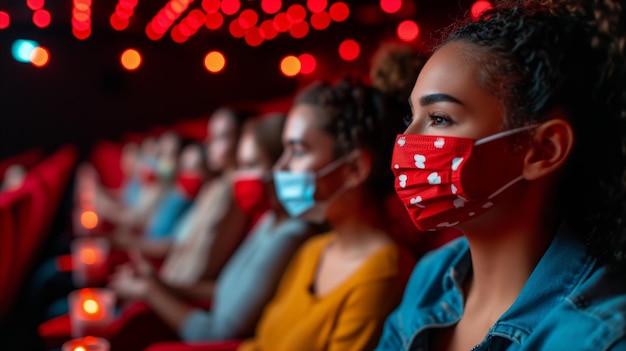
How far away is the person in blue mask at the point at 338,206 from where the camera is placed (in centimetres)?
158

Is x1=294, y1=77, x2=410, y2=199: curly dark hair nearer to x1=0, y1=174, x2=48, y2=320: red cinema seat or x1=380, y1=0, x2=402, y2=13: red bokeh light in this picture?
x1=0, y1=174, x2=48, y2=320: red cinema seat

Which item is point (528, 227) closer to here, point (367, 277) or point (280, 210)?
point (367, 277)

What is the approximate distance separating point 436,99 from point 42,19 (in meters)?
6.28

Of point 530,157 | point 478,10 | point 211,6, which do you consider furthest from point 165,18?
point 530,157

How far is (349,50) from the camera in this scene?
6.71m

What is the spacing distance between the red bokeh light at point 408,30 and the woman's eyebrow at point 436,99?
434cm

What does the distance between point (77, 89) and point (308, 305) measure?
22.4 ft

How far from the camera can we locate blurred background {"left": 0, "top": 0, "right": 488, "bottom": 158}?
21.1ft

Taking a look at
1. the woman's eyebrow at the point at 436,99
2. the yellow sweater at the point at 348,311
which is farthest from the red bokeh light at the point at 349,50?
the woman's eyebrow at the point at 436,99

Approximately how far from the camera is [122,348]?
2.23 metres

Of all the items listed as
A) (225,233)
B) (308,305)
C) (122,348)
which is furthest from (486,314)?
(225,233)

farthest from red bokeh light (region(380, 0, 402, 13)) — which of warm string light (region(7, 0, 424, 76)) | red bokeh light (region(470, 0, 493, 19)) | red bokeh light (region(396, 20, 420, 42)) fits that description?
red bokeh light (region(470, 0, 493, 19))

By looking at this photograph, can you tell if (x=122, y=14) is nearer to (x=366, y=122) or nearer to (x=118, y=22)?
(x=118, y=22)

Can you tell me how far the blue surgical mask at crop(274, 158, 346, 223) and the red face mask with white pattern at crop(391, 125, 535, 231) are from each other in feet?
2.11
